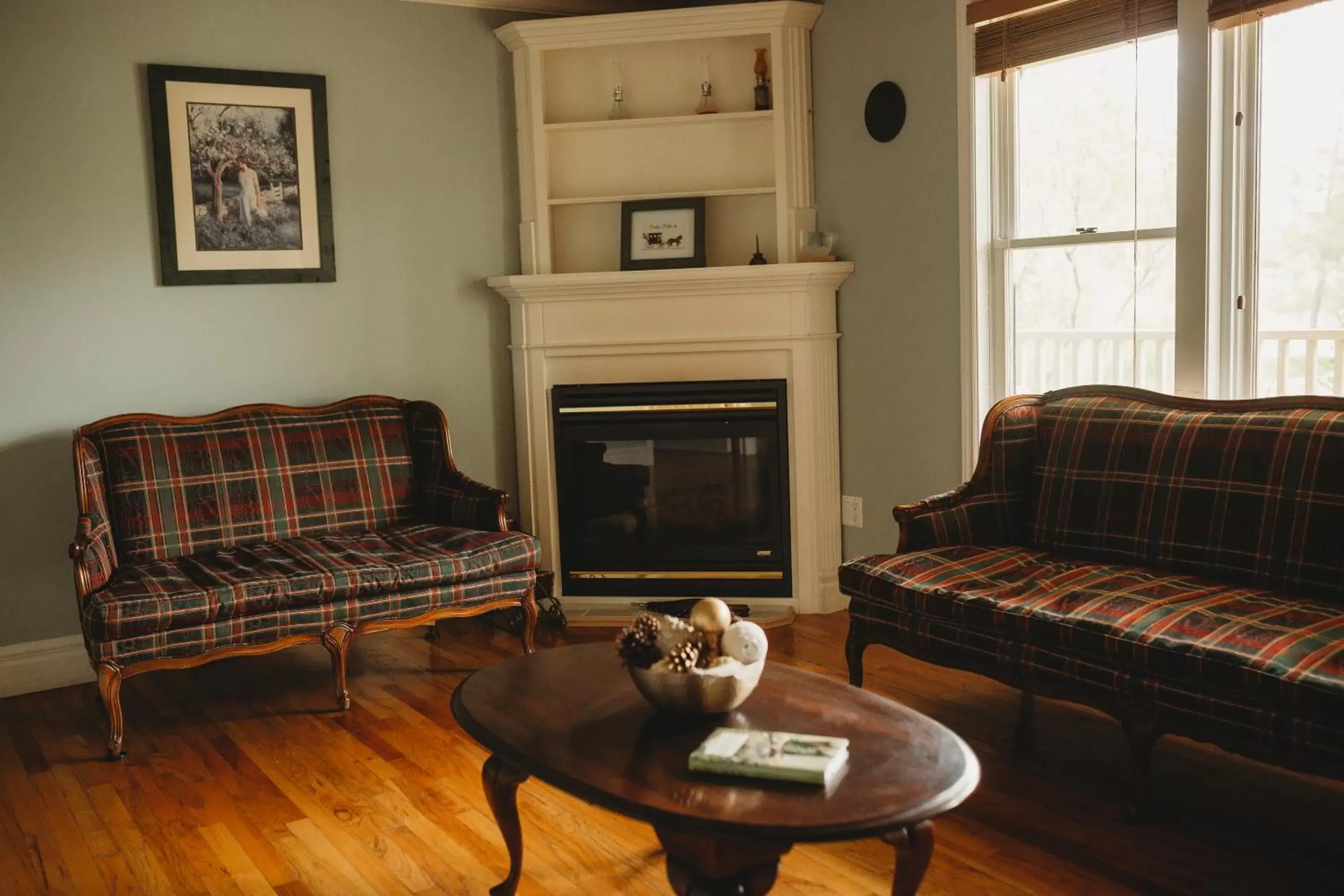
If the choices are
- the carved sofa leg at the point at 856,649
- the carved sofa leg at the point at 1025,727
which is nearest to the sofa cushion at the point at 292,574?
the carved sofa leg at the point at 856,649

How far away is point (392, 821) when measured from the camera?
2.99m

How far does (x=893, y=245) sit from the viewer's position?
4.55 metres

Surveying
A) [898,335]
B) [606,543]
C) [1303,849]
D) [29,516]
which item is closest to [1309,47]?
[898,335]

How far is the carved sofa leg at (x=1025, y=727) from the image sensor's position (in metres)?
3.28

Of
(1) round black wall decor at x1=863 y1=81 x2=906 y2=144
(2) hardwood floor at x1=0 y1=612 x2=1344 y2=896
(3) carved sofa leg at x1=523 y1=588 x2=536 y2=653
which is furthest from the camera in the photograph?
(1) round black wall decor at x1=863 y1=81 x2=906 y2=144

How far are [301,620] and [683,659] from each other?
1.85 metres

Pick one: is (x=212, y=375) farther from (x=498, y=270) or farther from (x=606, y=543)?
(x=606, y=543)

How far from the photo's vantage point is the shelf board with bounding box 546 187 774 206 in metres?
4.83

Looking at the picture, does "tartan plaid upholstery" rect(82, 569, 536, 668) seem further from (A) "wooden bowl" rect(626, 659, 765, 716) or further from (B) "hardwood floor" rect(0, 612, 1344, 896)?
(A) "wooden bowl" rect(626, 659, 765, 716)

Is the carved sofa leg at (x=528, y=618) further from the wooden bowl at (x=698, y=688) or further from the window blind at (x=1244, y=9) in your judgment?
the window blind at (x=1244, y=9)

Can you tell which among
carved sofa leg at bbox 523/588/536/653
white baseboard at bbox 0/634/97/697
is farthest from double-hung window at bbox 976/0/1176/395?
white baseboard at bbox 0/634/97/697

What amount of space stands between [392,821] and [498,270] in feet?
8.48

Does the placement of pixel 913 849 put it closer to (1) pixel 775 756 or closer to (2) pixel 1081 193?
(1) pixel 775 756

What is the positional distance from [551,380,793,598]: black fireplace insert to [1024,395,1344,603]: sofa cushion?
4.08 ft
